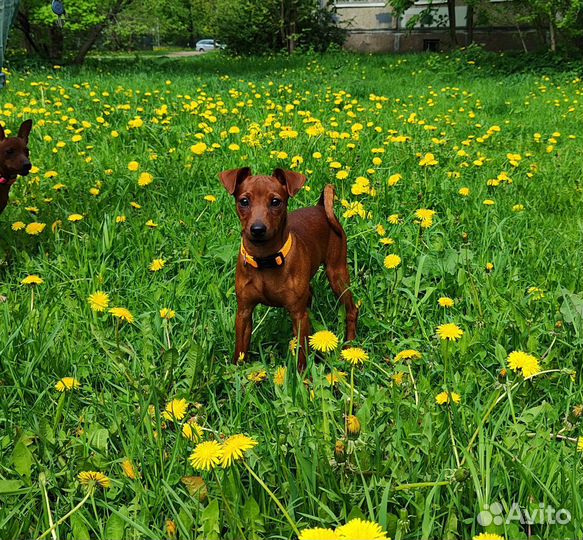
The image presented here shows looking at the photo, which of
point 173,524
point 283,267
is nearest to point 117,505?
point 173,524

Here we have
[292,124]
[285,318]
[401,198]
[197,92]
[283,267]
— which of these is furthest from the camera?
[197,92]

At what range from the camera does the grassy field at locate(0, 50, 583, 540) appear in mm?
1513

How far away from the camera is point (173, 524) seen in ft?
4.79

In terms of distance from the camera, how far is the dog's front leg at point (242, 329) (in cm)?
231

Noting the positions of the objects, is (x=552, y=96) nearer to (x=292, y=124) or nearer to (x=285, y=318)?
(x=292, y=124)

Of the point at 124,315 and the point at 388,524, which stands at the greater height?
the point at 124,315

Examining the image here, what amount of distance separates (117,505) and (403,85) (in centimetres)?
1040

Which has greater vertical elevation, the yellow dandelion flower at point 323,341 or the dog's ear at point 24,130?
the dog's ear at point 24,130

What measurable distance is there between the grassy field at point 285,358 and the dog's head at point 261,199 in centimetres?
51

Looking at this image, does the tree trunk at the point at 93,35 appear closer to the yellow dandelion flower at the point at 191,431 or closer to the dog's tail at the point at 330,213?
the dog's tail at the point at 330,213

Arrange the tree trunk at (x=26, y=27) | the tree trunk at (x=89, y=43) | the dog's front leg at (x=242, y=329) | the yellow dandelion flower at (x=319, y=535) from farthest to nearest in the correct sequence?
the tree trunk at (x=26, y=27), the tree trunk at (x=89, y=43), the dog's front leg at (x=242, y=329), the yellow dandelion flower at (x=319, y=535)

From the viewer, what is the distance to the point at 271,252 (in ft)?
7.17

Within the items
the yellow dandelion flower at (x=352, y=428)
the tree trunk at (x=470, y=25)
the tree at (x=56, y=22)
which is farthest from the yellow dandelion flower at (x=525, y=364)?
the tree trunk at (x=470, y=25)

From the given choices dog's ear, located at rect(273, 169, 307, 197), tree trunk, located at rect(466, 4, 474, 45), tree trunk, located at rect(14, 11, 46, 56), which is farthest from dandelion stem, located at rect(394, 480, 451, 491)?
tree trunk, located at rect(466, 4, 474, 45)
